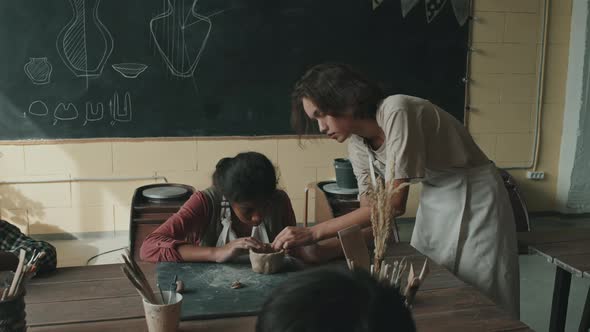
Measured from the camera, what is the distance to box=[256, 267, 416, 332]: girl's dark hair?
548mm

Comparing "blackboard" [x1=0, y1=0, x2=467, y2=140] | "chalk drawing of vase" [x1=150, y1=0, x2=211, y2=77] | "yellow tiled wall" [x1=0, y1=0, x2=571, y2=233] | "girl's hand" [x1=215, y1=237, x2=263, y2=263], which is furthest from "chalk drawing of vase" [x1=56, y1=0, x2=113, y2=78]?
"girl's hand" [x1=215, y1=237, x2=263, y2=263]

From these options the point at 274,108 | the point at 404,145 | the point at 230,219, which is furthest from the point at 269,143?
the point at 404,145

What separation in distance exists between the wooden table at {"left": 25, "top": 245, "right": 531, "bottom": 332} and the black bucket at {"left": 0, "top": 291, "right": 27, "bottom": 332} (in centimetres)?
13

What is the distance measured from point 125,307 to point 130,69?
2.76m

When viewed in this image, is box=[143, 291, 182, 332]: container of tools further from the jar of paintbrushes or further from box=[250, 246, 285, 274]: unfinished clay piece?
box=[250, 246, 285, 274]: unfinished clay piece

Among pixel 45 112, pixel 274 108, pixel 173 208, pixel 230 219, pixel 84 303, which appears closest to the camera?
pixel 84 303

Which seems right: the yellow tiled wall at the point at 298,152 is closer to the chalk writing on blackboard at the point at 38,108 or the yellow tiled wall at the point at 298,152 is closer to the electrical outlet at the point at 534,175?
the electrical outlet at the point at 534,175

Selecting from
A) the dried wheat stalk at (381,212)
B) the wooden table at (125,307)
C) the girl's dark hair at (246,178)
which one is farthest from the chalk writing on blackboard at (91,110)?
the dried wheat stalk at (381,212)

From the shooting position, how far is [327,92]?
1788mm

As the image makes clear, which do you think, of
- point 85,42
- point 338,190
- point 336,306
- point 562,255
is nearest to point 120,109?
point 85,42

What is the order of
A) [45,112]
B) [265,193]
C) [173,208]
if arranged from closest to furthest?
[265,193]
[173,208]
[45,112]

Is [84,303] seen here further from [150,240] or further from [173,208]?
[173,208]

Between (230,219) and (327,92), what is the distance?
613mm

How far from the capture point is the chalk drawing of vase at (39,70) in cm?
371
